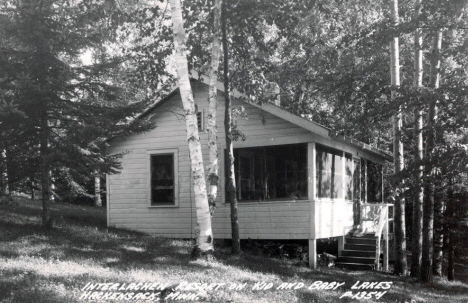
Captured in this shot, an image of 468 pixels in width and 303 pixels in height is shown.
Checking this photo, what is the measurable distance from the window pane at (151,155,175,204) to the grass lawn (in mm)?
1513

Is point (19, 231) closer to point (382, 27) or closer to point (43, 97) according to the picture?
point (43, 97)

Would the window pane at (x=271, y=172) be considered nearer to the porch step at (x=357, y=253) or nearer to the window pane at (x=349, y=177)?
the porch step at (x=357, y=253)

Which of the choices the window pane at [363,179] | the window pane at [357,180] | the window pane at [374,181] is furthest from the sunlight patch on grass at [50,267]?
the window pane at [374,181]

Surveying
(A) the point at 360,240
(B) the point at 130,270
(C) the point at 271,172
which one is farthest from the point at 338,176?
(B) the point at 130,270

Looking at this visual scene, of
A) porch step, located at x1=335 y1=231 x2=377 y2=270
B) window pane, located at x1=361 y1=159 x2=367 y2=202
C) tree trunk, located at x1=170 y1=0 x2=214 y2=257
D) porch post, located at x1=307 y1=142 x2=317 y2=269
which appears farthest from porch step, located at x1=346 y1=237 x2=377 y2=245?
tree trunk, located at x1=170 y1=0 x2=214 y2=257

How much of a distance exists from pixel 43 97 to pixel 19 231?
3.19 m

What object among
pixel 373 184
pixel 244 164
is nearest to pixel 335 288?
pixel 244 164

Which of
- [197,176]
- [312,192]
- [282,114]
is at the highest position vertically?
[282,114]

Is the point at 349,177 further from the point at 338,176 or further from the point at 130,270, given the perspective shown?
the point at 130,270

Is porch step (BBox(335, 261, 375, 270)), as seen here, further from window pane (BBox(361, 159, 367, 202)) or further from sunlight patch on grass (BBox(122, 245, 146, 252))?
sunlight patch on grass (BBox(122, 245, 146, 252))

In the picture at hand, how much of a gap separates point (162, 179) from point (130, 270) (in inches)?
290

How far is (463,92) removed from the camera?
10805mm

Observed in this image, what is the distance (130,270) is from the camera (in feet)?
30.4

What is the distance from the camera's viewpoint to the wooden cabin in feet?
46.9
